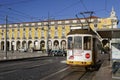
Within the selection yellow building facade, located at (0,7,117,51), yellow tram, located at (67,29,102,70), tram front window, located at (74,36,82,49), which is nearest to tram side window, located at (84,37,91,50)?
yellow tram, located at (67,29,102,70)

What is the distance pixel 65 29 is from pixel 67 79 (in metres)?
91.8

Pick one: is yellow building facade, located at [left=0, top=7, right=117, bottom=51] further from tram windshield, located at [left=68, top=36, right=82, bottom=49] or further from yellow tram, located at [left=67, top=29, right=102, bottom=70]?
tram windshield, located at [left=68, top=36, right=82, bottom=49]

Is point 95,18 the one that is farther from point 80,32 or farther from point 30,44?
point 80,32

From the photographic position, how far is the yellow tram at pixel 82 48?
2098cm

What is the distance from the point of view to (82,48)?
2108cm

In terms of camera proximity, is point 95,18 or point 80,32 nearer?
point 80,32

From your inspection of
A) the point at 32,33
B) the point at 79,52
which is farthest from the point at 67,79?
the point at 32,33

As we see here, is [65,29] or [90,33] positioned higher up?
[65,29]

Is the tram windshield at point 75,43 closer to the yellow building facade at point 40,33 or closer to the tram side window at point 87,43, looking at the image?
the tram side window at point 87,43

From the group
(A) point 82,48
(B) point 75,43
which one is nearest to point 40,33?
(B) point 75,43

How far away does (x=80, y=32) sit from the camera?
2167cm

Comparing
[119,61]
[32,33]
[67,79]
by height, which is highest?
[32,33]

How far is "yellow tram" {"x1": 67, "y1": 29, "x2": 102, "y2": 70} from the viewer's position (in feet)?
68.8

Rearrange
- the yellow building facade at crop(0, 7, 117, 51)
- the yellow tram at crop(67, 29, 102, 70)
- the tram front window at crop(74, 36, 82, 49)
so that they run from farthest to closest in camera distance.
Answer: the yellow building facade at crop(0, 7, 117, 51) < the tram front window at crop(74, 36, 82, 49) < the yellow tram at crop(67, 29, 102, 70)
